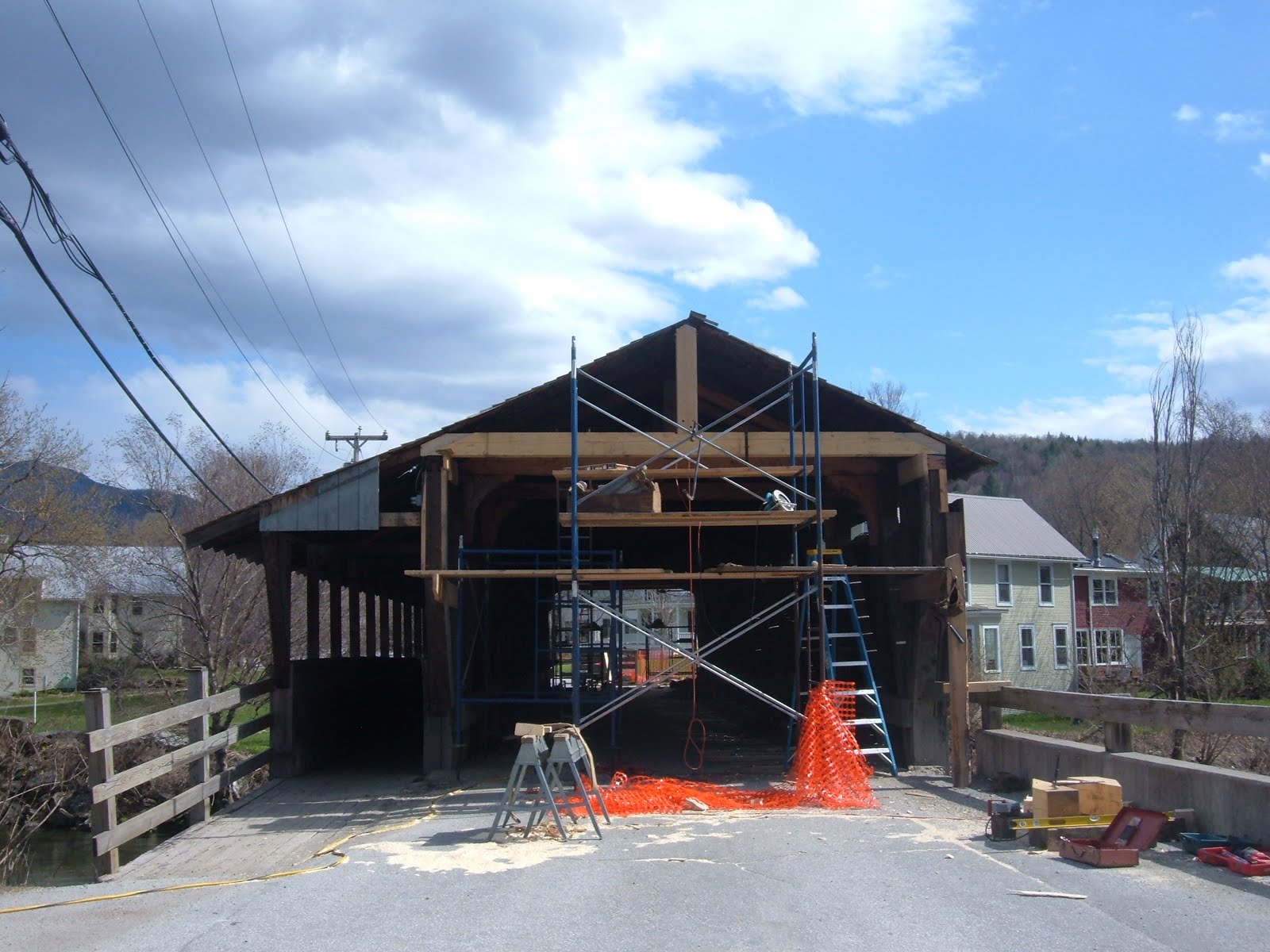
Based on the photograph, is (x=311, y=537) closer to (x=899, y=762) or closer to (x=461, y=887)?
(x=899, y=762)

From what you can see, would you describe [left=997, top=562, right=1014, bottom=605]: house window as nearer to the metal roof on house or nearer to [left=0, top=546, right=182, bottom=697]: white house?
the metal roof on house

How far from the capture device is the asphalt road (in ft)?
18.9

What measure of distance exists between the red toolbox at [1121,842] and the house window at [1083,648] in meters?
20.0

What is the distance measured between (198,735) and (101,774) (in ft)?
7.63

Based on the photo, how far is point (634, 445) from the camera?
41.4ft

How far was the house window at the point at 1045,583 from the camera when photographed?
125 feet

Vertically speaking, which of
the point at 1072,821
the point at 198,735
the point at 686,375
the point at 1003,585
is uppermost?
the point at 686,375

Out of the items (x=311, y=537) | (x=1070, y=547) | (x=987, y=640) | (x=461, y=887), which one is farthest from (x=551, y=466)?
(x=1070, y=547)

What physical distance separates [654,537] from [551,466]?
809cm

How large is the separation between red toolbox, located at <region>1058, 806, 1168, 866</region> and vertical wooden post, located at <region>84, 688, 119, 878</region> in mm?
6740

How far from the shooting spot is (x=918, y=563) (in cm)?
1288

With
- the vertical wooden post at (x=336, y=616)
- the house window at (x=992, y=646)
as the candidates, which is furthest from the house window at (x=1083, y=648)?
the vertical wooden post at (x=336, y=616)

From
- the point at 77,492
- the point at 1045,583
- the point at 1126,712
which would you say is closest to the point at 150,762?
the point at 1126,712

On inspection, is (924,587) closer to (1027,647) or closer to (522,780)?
(522,780)
